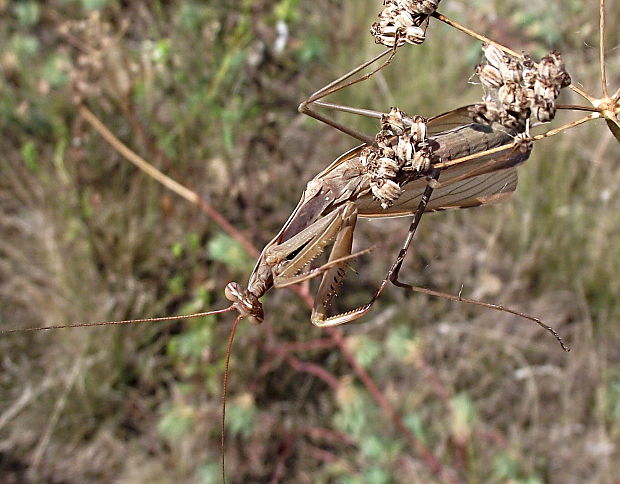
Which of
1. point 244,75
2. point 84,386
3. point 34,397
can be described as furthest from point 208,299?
point 244,75

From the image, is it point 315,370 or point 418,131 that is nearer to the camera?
point 418,131

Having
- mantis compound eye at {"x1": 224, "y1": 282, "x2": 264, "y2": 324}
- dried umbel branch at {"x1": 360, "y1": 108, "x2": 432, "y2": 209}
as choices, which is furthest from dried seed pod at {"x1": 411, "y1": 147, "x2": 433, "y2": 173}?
mantis compound eye at {"x1": 224, "y1": 282, "x2": 264, "y2": 324}

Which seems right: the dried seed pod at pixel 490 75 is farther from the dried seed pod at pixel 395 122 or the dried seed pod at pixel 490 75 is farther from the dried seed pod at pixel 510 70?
the dried seed pod at pixel 395 122

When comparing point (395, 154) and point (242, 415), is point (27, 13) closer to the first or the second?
point (242, 415)

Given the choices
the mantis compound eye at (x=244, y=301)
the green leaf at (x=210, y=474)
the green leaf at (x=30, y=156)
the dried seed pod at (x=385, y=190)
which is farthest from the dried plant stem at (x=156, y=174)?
the dried seed pod at (x=385, y=190)

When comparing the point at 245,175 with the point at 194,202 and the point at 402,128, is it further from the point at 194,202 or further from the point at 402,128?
the point at 402,128

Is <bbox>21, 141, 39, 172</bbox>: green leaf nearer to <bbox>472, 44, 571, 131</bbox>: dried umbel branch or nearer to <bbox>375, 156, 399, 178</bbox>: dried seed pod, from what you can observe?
<bbox>375, 156, 399, 178</bbox>: dried seed pod

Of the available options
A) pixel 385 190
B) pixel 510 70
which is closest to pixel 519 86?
pixel 510 70
